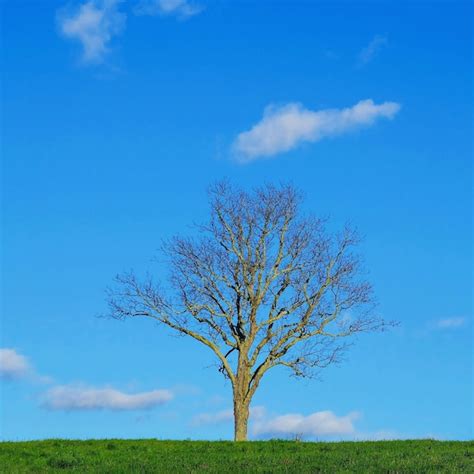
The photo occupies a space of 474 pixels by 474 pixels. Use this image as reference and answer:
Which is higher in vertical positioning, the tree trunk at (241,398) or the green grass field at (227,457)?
the tree trunk at (241,398)

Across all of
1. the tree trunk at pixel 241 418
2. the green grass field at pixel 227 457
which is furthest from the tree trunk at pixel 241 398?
the green grass field at pixel 227 457

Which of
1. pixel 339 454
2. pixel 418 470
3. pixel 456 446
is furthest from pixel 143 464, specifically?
pixel 456 446

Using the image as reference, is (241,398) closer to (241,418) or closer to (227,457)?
(241,418)

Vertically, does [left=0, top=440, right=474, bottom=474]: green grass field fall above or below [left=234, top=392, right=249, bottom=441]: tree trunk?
below

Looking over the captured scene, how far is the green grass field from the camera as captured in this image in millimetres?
19516

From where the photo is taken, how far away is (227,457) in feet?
76.6

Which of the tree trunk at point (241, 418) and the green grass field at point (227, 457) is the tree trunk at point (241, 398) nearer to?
the tree trunk at point (241, 418)

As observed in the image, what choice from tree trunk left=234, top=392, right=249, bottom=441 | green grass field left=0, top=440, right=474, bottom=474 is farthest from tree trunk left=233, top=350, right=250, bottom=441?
green grass field left=0, top=440, right=474, bottom=474

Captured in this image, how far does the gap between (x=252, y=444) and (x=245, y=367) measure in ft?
24.3

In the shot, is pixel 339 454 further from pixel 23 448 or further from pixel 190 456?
pixel 23 448

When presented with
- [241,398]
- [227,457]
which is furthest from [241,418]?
[227,457]

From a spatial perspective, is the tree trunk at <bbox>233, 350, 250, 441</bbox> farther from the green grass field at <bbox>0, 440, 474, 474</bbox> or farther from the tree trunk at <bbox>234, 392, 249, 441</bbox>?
the green grass field at <bbox>0, 440, 474, 474</bbox>

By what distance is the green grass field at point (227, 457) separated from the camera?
19.5 metres

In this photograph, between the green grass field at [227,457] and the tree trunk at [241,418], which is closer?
the green grass field at [227,457]
